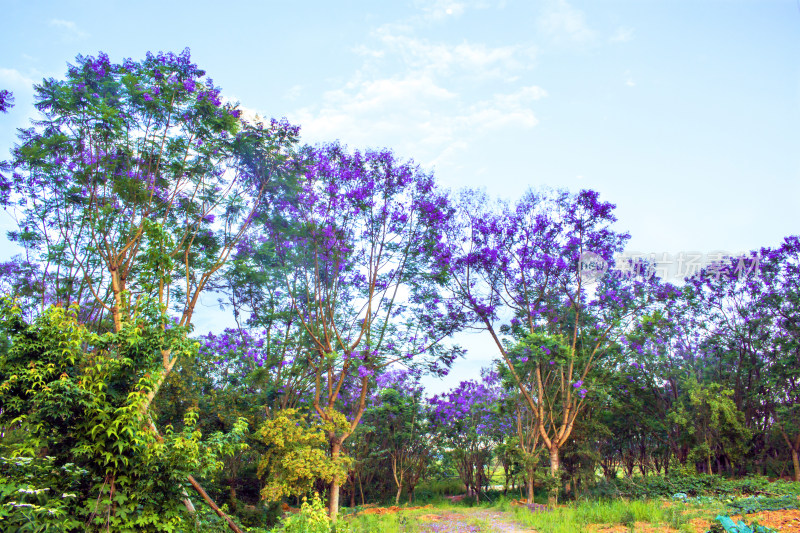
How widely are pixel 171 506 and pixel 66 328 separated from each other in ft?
7.32

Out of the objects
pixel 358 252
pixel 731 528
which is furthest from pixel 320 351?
pixel 731 528

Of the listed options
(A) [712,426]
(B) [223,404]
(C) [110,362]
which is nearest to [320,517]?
(C) [110,362]

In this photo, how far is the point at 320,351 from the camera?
36.4 ft

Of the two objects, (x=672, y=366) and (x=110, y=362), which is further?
(x=672, y=366)

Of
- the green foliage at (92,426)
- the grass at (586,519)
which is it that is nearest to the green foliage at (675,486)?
the grass at (586,519)

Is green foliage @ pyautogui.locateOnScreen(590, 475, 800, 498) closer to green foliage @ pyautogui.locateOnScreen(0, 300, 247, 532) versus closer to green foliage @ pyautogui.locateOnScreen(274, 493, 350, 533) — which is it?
green foliage @ pyautogui.locateOnScreen(274, 493, 350, 533)

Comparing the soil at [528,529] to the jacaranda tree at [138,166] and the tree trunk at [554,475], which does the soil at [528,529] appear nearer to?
the tree trunk at [554,475]

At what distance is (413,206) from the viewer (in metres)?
11.7

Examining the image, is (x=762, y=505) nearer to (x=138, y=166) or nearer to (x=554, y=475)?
(x=554, y=475)

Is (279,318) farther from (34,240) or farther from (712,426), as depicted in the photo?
(712,426)

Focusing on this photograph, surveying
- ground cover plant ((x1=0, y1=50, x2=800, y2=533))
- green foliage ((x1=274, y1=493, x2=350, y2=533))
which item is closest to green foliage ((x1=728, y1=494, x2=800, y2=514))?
ground cover plant ((x1=0, y1=50, x2=800, y2=533))

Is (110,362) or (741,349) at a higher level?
(741,349)

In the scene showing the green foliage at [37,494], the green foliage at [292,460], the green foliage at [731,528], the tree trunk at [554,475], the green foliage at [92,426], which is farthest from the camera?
the tree trunk at [554,475]

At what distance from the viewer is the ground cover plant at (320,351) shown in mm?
4953
